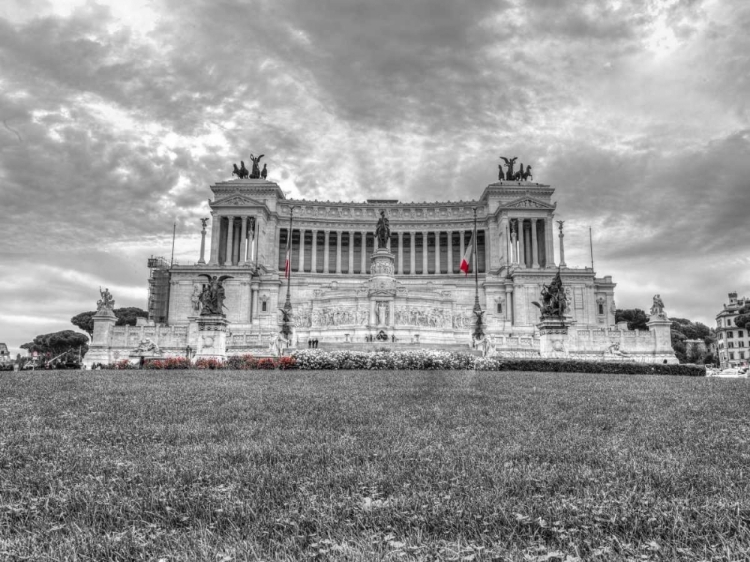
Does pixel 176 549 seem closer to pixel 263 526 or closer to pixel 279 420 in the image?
pixel 263 526

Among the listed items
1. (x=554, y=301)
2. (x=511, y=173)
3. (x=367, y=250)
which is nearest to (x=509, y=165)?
(x=511, y=173)

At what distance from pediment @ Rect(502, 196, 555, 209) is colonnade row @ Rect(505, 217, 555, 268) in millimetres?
1857

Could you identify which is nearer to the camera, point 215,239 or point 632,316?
point 215,239

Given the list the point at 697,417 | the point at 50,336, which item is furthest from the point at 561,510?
the point at 50,336

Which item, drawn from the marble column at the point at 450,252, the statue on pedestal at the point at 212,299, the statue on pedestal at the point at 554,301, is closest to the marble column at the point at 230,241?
the marble column at the point at 450,252

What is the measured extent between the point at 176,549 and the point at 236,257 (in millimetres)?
86441

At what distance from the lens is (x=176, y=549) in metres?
4.31

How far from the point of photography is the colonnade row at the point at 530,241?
8700 centimetres

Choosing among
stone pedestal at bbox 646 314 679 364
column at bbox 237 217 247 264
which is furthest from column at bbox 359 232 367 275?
stone pedestal at bbox 646 314 679 364

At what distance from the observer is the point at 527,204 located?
87438 millimetres

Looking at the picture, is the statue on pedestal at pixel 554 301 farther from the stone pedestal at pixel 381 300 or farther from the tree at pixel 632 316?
the tree at pixel 632 316

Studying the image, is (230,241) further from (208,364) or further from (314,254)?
Answer: (208,364)

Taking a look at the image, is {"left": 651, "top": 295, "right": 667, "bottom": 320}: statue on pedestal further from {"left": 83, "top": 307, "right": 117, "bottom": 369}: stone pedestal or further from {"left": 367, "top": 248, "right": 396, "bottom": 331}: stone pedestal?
{"left": 83, "top": 307, "right": 117, "bottom": 369}: stone pedestal

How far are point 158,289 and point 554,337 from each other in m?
66.9
